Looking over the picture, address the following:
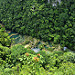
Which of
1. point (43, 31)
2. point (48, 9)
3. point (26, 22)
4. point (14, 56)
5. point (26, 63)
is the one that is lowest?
point (26, 63)

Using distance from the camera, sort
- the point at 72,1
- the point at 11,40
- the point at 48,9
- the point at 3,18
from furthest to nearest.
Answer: the point at 3,18 < the point at 11,40 < the point at 48,9 < the point at 72,1

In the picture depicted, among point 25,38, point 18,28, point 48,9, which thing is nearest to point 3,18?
point 18,28

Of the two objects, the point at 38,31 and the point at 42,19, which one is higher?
the point at 42,19

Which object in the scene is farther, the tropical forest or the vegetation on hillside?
the vegetation on hillside

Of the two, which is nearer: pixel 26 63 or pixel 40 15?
pixel 26 63

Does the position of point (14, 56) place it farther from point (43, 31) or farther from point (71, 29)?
point (71, 29)

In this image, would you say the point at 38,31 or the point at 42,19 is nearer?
the point at 42,19

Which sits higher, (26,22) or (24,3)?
(24,3)

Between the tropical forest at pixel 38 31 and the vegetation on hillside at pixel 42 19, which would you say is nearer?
the tropical forest at pixel 38 31
